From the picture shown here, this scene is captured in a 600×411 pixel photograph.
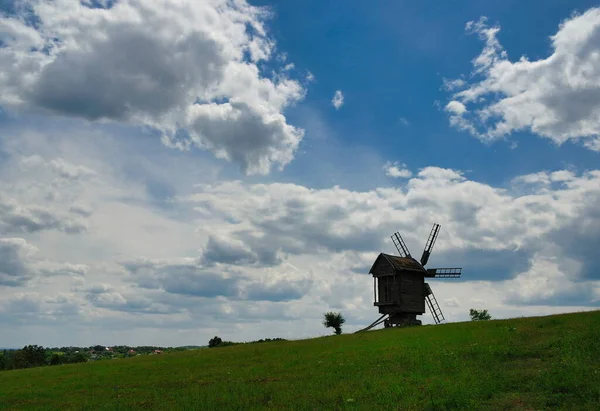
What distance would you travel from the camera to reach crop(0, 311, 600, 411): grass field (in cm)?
1597

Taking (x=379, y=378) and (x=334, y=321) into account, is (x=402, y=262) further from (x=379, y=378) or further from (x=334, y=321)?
(x=379, y=378)

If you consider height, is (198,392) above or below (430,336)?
below

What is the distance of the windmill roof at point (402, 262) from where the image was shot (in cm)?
5657

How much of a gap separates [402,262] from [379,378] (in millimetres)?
39498

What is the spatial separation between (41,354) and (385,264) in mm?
63774

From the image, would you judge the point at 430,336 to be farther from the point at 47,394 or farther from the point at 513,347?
the point at 47,394

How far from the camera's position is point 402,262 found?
58844 mm

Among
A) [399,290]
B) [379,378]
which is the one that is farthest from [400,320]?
[379,378]

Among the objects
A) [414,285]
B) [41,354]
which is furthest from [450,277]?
[41,354]

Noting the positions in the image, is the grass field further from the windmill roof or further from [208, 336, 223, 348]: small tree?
[208, 336, 223, 348]: small tree

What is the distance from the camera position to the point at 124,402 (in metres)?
20.9

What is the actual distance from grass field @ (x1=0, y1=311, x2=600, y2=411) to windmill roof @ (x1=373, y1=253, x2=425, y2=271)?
20.4 metres

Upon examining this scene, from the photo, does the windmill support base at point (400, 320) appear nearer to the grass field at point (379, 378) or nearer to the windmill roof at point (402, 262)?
the windmill roof at point (402, 262)

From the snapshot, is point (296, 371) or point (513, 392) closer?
point (513, 392)
